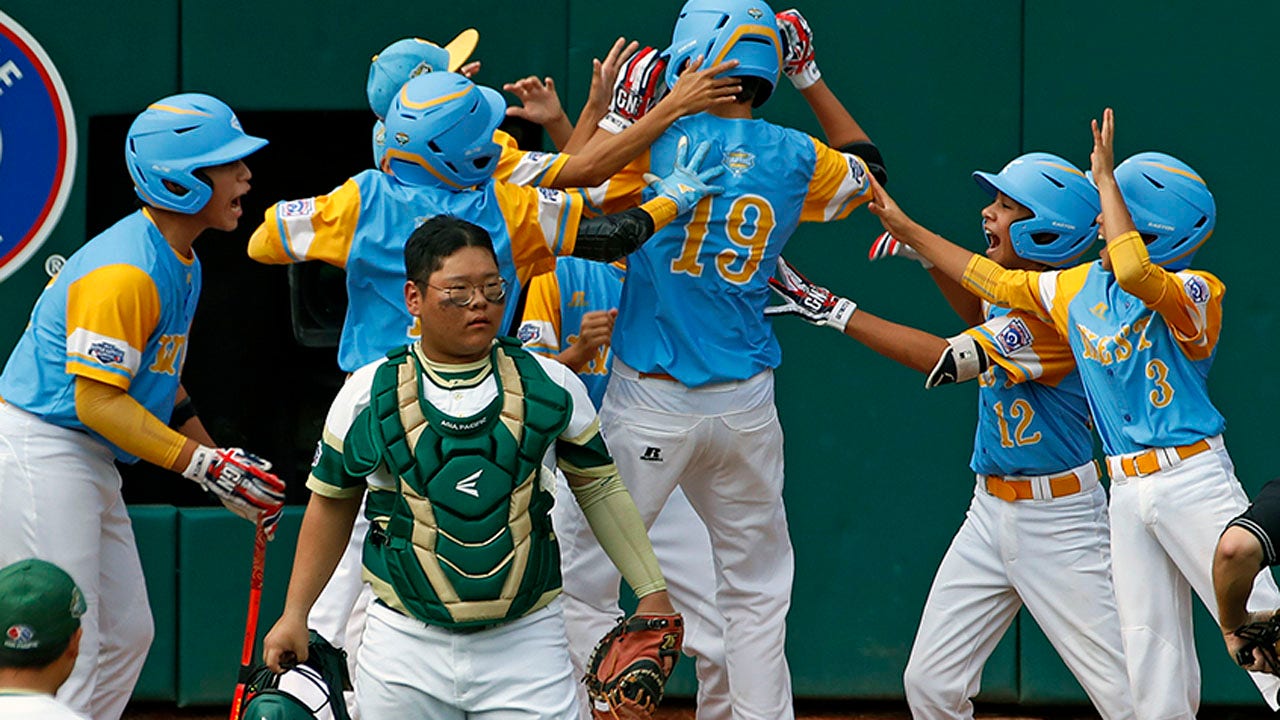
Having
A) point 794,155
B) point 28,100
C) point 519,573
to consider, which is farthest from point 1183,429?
point 28,100

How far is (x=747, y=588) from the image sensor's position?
579cm

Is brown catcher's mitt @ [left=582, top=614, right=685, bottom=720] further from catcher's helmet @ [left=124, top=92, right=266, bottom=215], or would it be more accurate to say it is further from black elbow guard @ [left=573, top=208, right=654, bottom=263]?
catcher's helmet @ [left=124, top=92, right=266, bottom=215]

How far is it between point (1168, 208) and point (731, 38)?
1.44 meters

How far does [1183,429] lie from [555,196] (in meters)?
2.01

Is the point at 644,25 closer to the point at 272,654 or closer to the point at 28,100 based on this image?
the point at 28,100

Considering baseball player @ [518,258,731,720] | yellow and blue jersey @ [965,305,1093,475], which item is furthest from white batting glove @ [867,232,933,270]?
baseball player @ [518,258,731,720]

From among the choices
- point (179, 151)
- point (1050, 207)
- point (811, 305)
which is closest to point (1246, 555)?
point (1050, 207)

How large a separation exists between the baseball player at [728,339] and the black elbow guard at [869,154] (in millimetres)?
299

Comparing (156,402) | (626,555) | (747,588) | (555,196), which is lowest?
(747,588)

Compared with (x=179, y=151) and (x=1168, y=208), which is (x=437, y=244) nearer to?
(x=179, y=151)

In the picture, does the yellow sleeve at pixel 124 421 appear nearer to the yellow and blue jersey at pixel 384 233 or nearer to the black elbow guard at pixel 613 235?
the yellow and blue jersey at pixel 384 233

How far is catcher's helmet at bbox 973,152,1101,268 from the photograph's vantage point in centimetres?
561

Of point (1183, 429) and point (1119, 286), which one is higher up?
point (1119, 286)

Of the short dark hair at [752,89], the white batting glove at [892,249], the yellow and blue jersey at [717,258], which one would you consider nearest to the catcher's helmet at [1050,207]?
the white batting glove at [892,249]
